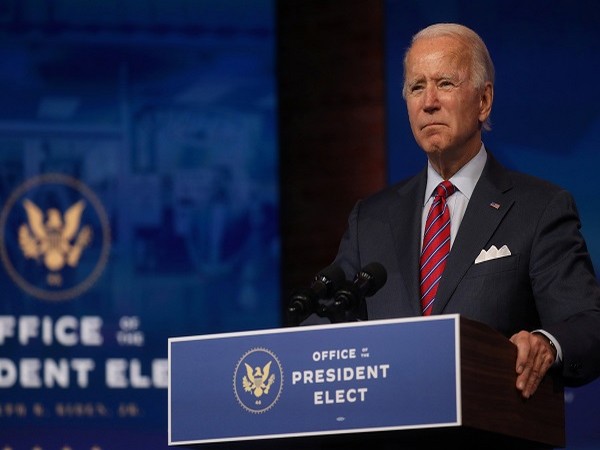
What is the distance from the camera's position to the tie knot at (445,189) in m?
2.85

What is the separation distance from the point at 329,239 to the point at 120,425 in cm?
119

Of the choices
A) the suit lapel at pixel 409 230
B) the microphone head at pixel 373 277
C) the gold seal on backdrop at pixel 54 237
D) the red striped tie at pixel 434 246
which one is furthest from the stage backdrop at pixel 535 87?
the microphone head at pixel 373 277

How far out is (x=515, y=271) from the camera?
2658 millimetres

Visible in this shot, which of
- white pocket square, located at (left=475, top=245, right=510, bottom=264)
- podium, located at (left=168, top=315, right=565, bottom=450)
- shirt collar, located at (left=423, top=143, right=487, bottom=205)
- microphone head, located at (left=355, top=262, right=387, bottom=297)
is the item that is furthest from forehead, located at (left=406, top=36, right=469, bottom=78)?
podium, located at (left=168, top=315, right=565, bottom=450)

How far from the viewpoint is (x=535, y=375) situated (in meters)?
2.37

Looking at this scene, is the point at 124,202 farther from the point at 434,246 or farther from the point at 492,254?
the point at 492,254

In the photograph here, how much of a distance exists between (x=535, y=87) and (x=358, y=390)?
3.06m

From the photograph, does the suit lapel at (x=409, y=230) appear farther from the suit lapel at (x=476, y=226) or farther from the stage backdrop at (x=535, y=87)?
the stage backdrop at (x=535, y=87)

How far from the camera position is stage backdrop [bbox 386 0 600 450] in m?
5.00

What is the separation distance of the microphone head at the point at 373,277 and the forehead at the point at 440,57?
0.52 metres

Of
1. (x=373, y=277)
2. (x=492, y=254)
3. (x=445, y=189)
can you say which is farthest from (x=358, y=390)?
(x=445, y=189)

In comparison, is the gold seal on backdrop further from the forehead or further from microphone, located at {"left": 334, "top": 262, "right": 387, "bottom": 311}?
microphone, located at {"left": 334, "top": 262, "right": 387, "bottom": 311}

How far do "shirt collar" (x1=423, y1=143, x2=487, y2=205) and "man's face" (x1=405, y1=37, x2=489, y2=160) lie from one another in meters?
0.05

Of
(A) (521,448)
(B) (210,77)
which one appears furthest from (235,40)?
(A) (521,448)
